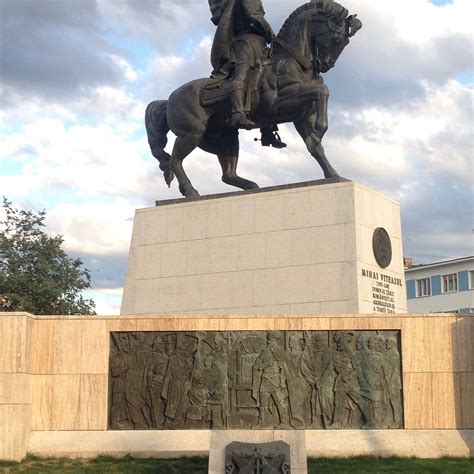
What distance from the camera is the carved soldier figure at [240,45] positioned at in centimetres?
1906

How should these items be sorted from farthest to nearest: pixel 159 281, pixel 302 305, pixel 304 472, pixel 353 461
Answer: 1. pixel 159 281
2. pixel 302 305
3. pixel 353 461
4. pixel 304 472

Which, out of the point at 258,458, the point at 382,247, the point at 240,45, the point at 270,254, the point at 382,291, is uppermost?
the point at 240,45

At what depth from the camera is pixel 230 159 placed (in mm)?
20562

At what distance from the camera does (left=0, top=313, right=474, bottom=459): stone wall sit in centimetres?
1587

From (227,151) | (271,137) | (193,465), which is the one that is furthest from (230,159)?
(193,465)

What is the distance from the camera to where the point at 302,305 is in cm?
1808

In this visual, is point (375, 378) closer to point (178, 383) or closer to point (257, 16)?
point (178, 383)

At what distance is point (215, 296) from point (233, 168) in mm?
2970

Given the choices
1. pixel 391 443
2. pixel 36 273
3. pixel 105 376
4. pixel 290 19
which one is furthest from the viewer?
pixel 36 273

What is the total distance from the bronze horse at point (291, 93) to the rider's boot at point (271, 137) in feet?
1.43

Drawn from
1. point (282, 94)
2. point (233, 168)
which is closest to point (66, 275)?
point (233, 168)

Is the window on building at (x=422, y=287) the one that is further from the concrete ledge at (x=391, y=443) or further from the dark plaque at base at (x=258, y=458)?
the dark plaque at base at (x=258, y=458)

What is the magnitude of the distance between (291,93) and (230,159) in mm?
2281

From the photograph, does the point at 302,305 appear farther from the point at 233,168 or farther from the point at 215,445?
the point at 215,445
